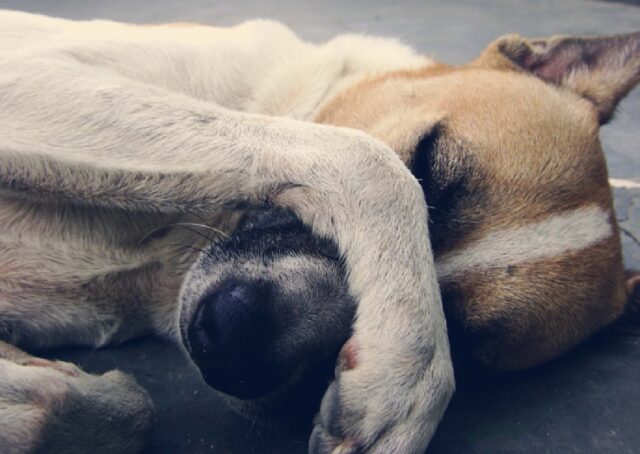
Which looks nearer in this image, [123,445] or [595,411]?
[123,445]

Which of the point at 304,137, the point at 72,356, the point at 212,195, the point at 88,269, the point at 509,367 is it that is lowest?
the point at 72,356

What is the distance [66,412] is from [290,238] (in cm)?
62

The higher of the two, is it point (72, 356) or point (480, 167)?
point (480, 167)

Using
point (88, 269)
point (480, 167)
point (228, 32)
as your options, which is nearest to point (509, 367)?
point (480, 167)

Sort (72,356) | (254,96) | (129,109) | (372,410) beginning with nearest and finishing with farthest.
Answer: (372,410), (129,109), (72,356), (254,96)

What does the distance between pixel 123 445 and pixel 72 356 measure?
0.56 m

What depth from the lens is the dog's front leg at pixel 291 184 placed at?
1.47 meters

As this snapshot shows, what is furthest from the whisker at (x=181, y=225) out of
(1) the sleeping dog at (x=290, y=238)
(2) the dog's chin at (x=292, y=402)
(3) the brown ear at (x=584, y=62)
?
(3) the brown ear at (x=584, y=62)

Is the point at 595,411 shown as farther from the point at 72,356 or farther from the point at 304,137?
the point at 72,356

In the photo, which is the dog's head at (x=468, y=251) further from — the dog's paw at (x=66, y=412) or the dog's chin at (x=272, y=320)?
the dog's paw at (x=66, y=412)

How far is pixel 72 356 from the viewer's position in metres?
2.06

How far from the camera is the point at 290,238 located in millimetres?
1710

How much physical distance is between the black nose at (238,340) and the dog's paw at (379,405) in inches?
6.0

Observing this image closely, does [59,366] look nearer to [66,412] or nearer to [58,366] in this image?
[58,366]
